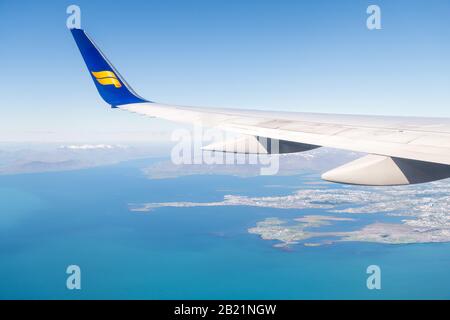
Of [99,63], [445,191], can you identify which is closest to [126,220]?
[99,63]

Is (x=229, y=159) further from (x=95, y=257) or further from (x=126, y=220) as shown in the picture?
(x=126, y=220)

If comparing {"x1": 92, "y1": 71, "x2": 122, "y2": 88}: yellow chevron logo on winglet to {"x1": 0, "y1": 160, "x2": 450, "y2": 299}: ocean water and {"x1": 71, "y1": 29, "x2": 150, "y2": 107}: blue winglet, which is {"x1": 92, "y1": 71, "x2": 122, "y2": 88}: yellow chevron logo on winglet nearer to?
{"x1": 71, "y1": 29, "x2": 150, "y2": 107}: blue winglet

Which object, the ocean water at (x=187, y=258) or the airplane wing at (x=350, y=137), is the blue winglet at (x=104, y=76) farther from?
the ocean water at (x=187, y=258)

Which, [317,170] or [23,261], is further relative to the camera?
[317,170]

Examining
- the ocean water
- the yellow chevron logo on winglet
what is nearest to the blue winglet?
the yellow chevron logo on winglet

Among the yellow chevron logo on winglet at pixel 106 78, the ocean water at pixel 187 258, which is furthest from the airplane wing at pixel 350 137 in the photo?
the ocean water at pixel 187 258

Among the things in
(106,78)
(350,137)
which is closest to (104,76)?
(106,78)

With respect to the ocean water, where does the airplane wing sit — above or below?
above
